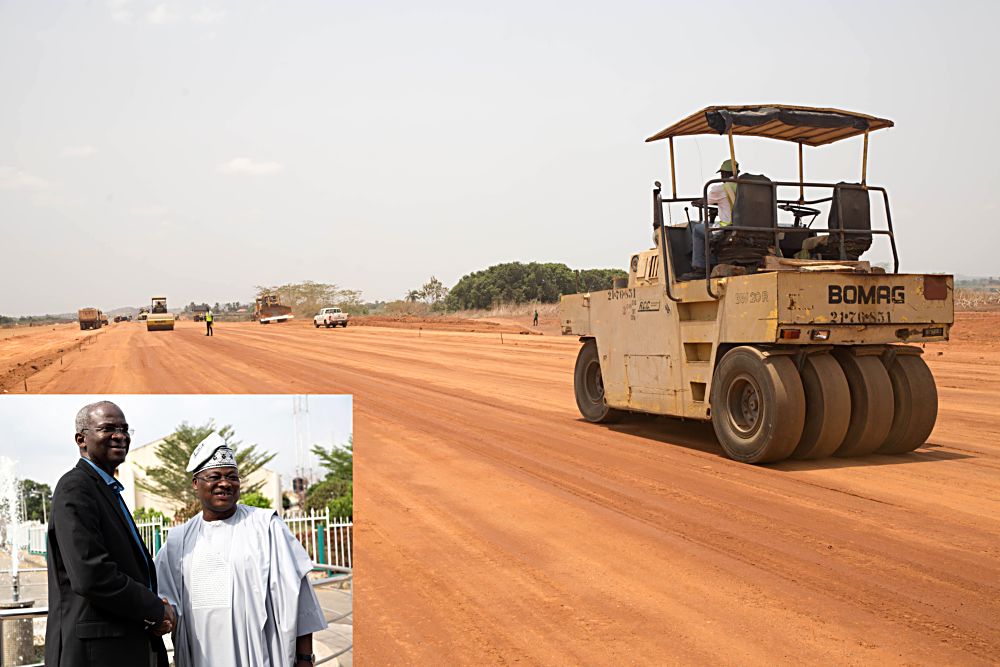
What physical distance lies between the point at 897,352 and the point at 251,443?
33.5ft

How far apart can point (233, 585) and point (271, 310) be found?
315 ft

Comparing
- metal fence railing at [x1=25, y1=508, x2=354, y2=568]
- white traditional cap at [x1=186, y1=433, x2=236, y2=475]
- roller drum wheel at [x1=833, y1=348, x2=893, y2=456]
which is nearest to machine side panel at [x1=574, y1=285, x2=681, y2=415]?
roller drum wheel at [x1=833, y1=348, x2=893, y2=456]

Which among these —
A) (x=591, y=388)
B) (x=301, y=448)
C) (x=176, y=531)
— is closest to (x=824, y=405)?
(x=591, y=388)

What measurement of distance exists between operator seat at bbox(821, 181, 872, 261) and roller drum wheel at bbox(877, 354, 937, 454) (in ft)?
5.45

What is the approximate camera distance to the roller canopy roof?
42.4 ft

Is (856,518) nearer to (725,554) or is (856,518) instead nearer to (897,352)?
(725,554)

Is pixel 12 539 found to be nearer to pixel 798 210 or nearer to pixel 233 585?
pixel 233 585

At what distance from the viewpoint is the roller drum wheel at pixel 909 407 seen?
11969mm

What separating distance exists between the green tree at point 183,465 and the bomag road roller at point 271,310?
94.1 m

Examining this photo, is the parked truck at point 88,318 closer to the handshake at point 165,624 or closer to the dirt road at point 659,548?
the dirt road at point 659,548

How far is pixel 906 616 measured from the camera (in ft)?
20.4

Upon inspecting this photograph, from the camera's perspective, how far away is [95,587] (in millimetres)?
3379

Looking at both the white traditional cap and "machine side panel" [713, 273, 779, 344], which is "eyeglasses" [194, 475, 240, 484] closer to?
the white traditional cap

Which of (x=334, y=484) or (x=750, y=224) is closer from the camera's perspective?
(x=334, y=484)
